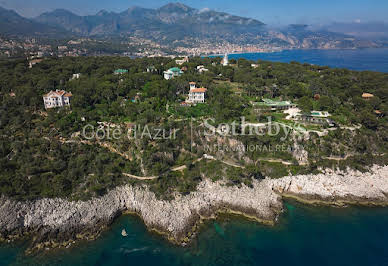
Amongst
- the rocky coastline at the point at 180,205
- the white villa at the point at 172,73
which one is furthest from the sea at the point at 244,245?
the white villa at the point at 172,73

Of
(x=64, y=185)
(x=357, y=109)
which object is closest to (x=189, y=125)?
(x=64, y=185)

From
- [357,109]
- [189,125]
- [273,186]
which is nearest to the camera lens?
[273,186]

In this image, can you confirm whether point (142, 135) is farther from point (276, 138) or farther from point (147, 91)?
point (276, 138)

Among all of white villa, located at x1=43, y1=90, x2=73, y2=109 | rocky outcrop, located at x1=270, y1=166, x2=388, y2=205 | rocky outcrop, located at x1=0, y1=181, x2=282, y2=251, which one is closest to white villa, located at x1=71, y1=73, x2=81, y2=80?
white villa, located at x1=43, y1=90, x2=73, y2=109

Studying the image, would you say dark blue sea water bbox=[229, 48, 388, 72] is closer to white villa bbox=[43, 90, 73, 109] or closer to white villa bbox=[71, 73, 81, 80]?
white villa bbox=[71, 73, 81, 80]

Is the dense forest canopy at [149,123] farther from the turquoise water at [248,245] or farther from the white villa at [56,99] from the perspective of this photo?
the turquoise water at [248,245]

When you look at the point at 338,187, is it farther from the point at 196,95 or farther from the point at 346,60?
the point at 346,60

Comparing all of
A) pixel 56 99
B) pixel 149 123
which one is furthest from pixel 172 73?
pixel 56 99
